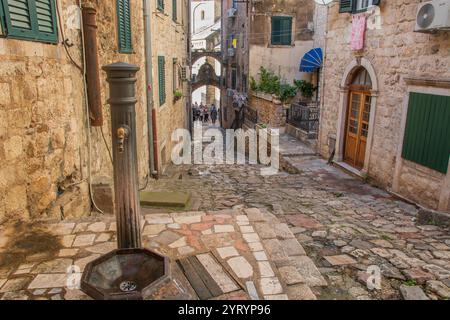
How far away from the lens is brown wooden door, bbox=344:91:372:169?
367 inches

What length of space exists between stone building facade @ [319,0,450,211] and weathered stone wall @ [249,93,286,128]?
15.3 ft

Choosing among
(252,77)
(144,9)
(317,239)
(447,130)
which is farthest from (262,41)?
(317,239)

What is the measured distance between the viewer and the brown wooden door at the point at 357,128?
9.32m

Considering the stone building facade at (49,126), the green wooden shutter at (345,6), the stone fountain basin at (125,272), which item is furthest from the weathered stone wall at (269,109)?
the stone fountain basin at (125,272)

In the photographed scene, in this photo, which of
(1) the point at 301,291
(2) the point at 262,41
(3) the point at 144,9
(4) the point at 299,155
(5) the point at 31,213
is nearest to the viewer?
(1) the point at 301,291

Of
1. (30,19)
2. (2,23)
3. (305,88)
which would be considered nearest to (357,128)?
(30,19)

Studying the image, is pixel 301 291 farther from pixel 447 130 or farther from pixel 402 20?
pixel 402 20

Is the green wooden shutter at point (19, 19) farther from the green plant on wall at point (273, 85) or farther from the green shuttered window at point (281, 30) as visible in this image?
the green shuttered window at point (281, 30)

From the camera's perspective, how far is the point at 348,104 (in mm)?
10188

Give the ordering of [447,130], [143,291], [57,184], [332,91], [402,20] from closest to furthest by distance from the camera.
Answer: [143,291] → [57,184] → [447,130] → [402,20] → [332,91]

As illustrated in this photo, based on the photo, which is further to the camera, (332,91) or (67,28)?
(332,91)

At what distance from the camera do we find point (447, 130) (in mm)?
6215
